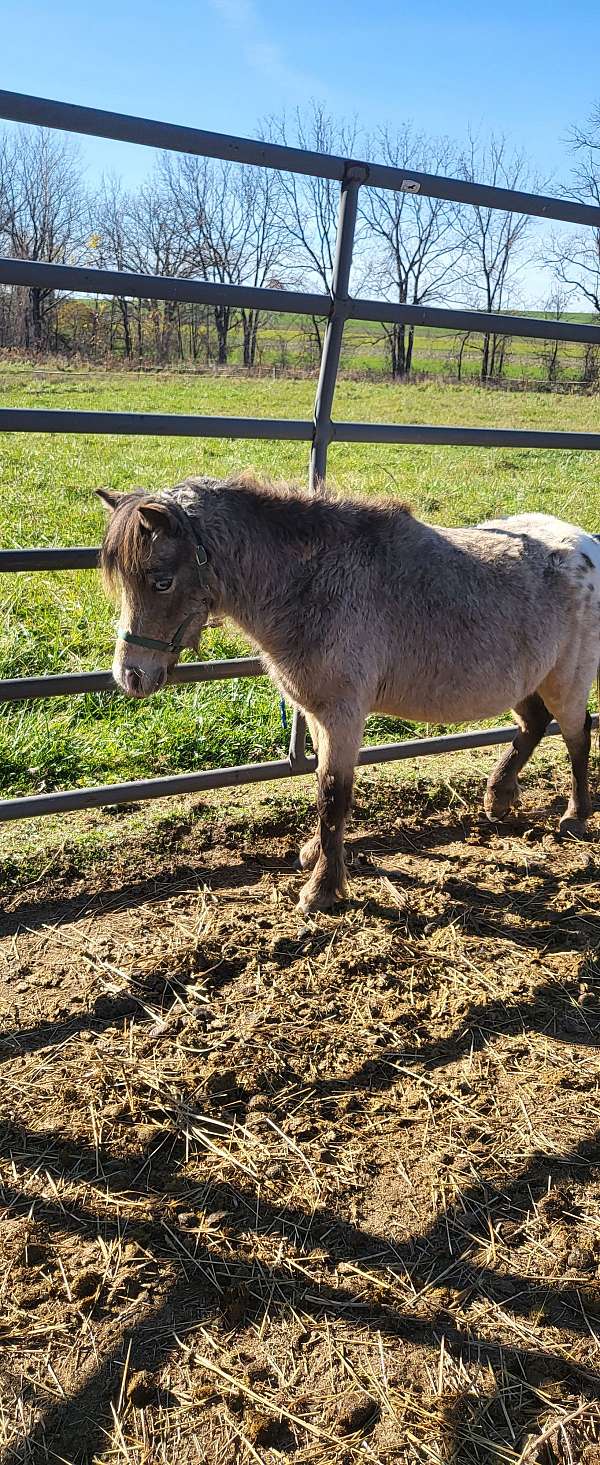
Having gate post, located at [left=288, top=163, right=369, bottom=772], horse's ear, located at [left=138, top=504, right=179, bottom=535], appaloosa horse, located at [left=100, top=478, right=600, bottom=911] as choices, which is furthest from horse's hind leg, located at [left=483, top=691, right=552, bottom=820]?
horse's ear, located at [left=138, top=504, right=179, bottom=535]

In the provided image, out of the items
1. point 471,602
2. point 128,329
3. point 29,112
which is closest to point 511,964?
point 471,602

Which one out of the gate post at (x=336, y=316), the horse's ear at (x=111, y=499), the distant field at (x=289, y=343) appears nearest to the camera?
the horse's ear at (x=111, y=499)

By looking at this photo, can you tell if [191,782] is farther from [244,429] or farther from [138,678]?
[244,429]

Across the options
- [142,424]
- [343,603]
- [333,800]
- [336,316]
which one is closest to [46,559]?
[142,424]

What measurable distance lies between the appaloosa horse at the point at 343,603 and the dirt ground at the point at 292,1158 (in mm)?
543

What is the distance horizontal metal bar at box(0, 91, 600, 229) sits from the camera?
291cm

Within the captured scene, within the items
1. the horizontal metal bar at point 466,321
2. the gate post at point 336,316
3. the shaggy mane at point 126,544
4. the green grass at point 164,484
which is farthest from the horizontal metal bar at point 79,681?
the horizontal metal bar at point 466,321

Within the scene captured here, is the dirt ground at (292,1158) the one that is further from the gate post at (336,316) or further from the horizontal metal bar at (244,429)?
the gate post at (336,316)

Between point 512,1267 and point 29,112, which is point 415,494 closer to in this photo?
point 29,112

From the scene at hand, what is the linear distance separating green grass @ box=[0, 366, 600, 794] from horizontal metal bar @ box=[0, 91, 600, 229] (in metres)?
1.60

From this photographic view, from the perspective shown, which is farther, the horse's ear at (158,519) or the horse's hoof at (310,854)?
the horse's hoof at (310,854)

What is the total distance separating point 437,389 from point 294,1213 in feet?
50.6

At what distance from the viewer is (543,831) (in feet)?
14.8

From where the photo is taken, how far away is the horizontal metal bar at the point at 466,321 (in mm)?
3727
